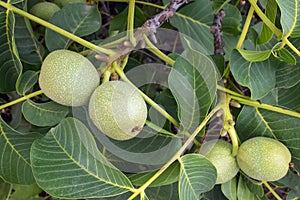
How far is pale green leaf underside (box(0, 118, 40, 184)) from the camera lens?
90 cm

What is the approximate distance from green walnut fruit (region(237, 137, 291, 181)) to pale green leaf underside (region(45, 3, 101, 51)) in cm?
42

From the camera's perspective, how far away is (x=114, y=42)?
3.00ft

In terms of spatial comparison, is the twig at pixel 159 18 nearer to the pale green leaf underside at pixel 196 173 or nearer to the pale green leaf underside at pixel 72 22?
the pale green leaf underside at pixel 72 22

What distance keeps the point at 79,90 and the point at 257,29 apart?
552 millimetres

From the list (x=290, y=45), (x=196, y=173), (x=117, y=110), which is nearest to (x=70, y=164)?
(x=117, y=110)

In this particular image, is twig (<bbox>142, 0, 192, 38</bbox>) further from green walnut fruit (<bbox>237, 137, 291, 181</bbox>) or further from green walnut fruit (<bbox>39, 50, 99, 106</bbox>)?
green walnut fruit (<bbox>237, 137, 291, 181</bbox>)

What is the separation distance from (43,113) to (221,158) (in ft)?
1.19

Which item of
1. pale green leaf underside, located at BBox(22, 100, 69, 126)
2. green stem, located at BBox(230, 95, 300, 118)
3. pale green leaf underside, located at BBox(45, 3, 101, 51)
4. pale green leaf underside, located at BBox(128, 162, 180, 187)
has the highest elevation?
pale green leaf underside, located at BBox(45, 3, 101, 51)

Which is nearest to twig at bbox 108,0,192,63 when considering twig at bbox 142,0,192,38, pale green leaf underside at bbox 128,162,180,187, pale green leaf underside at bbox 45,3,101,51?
twig at bbox 142,0,192,38

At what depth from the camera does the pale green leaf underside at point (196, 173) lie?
2.73 feet

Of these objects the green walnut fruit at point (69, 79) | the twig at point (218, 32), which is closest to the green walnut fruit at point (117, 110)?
the green walnut fruit at point (69, 79)

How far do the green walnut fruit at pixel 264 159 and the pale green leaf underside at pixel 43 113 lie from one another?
37 cm

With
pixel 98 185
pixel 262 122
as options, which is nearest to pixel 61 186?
pixel 98 185

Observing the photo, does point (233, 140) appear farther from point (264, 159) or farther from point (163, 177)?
point (163, 177)
